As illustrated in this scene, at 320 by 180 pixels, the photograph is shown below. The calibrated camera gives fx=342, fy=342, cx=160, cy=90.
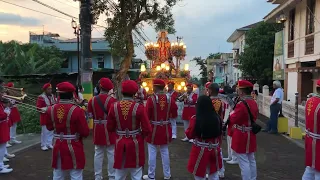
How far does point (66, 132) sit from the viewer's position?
504 cm

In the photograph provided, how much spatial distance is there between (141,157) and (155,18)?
1291 cm

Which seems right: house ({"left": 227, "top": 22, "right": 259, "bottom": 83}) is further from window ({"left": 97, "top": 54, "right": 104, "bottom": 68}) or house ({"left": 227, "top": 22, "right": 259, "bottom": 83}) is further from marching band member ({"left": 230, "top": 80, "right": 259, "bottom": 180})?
marching band member ({"left": 230, "top": 80, "right": 259, "bottom": 180})

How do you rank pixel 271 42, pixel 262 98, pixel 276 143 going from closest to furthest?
1. pixel 276 143
2. pixel 262 98
3. pixel 271 42

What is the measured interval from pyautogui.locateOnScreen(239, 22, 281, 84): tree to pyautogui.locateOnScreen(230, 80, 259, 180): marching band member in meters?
21.8

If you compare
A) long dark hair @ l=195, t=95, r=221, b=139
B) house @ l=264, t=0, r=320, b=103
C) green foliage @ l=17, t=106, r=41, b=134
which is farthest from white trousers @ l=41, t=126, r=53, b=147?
house @ l=264, t=0, r=320, b=103

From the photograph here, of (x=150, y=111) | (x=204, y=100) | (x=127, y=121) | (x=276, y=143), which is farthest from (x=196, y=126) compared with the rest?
(x=276, y=143)

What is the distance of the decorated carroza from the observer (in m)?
16.8

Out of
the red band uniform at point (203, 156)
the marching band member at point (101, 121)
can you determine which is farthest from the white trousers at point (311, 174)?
the marching band member at point (101, 121)

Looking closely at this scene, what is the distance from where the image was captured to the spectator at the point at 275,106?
1193cm

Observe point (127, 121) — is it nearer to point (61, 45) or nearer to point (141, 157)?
point (141, 157)

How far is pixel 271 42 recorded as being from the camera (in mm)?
27359

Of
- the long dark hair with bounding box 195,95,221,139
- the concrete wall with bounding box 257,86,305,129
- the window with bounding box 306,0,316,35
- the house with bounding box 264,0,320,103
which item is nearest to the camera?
the long dark hair with bounding box 195,95,221,139

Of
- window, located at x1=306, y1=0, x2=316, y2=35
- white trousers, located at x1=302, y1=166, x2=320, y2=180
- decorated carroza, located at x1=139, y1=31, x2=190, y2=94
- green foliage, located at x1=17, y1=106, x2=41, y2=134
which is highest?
window, located at x1=306, y1=0, x2=316, y2=35

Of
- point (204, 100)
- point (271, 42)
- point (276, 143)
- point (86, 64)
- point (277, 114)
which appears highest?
point (271, 42)
